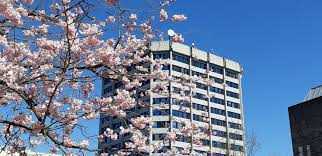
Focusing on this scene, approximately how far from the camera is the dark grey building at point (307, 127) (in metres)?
37.2

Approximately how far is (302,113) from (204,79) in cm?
3070

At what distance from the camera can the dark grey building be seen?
3725 cm

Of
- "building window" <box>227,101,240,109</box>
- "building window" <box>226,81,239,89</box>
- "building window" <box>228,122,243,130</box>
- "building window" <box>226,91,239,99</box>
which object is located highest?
"building window" <box>226,81,239,89</box>

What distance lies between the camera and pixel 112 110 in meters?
8.66

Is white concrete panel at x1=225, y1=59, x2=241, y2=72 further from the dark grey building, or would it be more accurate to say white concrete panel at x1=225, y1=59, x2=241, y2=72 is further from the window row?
the dark grey building

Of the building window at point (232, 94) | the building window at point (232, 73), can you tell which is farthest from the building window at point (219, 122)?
the building window at point (232, 73)

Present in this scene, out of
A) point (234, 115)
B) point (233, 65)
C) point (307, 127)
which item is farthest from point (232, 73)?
point (307, 127)

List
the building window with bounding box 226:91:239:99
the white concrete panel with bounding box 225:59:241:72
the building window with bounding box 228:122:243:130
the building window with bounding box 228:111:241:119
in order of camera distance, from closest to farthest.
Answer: the building window with bounding box 228:122:243:130 < the building window with bounding box 228:111:241:119 < the building window with bounding box 226:91:239:99 < the white concrete panel with bounding box 225:59:241:72

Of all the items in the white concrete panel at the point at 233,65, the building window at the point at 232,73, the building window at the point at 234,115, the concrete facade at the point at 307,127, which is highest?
the white concrete panel at the point at 233,65

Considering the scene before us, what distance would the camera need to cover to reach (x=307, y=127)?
38.3m

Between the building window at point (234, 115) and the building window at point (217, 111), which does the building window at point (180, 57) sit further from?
the building window at point (234, 115)

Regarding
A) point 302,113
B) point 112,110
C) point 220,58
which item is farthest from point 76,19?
point 220,58

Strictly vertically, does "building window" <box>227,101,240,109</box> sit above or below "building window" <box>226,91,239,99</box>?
below

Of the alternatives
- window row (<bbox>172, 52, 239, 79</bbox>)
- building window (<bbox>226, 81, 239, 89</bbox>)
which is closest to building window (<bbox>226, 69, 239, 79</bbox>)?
window row (<bbox>172, 52, 239, 79</bbox>)
